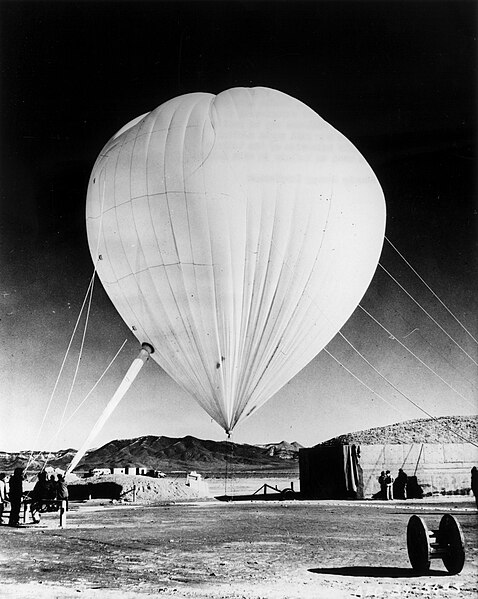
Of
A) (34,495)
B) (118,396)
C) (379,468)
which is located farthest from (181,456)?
(118,396)

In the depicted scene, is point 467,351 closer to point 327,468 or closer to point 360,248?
point 360,248

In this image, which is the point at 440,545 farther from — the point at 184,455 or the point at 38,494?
the point at 184,455

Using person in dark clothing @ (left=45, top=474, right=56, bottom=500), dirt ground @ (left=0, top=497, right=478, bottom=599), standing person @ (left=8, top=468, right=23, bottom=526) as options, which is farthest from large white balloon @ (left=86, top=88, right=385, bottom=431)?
person in dark clothing @ (left=45, top=474, right=56, bottom=500)

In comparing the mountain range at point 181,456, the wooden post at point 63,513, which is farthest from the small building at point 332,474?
the mountain range at point 181,456

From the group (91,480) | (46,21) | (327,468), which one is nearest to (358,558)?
(46,21)

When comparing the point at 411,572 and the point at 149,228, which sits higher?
the point at 149,228

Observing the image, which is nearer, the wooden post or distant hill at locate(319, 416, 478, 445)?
the wooden post

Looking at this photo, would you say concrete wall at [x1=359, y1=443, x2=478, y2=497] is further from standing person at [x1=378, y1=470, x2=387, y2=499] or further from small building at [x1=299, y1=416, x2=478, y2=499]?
standing person at [x1=378, y1=470, x2=387, y2=499]
